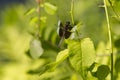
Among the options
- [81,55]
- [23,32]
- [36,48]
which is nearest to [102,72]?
[81,55]

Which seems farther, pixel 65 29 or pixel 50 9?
pixel 50 9

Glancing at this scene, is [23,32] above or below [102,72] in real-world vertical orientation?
below

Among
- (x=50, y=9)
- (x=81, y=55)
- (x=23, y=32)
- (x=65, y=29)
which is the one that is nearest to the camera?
(x=81, y=55)

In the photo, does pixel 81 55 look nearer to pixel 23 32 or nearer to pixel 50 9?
pixel 50 9

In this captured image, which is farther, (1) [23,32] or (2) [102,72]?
(1) [23,32]

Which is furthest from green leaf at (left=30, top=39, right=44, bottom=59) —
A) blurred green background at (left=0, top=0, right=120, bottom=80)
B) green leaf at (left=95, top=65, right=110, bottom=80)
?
blurred green background at (left=0, top=0, right=120, bottom=80)

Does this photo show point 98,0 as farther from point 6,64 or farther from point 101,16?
point 6,64

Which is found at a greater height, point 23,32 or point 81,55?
point 81,55

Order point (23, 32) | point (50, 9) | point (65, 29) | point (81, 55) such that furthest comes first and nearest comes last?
point (23, 32) < point (50, 9) < point (65, 29) < point (81, 55)

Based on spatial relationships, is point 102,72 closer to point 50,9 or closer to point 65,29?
point 65,29

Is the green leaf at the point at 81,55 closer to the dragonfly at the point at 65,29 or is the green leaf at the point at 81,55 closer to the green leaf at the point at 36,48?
the dragonfly at the point at 65,29
